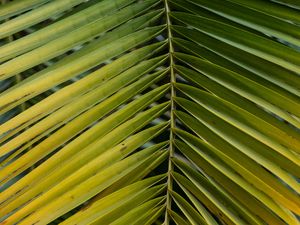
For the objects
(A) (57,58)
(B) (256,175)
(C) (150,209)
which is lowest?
(B) (256,175)

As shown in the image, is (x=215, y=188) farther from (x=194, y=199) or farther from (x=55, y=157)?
(x=55, y=157)

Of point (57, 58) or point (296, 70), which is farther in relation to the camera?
point (57, 58)

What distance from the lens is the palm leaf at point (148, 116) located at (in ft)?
2.89

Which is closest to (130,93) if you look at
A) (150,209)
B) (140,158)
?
(140,158)

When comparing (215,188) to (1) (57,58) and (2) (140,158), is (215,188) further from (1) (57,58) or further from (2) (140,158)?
(1) (57,58)

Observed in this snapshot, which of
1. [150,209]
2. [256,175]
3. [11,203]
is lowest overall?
[256,175]

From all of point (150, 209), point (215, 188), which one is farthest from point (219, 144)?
point (150, 209)

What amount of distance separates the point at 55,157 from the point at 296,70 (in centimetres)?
53

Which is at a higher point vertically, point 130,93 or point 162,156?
point 130,93

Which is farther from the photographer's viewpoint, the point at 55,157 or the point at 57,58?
the point at 57,58

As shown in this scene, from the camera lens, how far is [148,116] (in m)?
0.97

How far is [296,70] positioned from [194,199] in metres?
0.35

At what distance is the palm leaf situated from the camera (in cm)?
88

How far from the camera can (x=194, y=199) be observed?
94 cm
